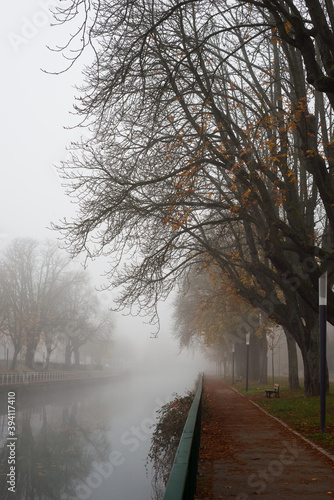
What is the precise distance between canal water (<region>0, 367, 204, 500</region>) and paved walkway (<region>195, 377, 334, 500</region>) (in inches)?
136

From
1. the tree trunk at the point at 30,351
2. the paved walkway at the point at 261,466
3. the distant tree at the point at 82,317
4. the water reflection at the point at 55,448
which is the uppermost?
the distant tree at the point at 82,317

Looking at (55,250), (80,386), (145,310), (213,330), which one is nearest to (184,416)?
(145,310)

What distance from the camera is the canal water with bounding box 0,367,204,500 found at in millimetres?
14102

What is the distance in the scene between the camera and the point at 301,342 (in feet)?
59.2

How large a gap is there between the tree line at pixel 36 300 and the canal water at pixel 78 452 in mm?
12158

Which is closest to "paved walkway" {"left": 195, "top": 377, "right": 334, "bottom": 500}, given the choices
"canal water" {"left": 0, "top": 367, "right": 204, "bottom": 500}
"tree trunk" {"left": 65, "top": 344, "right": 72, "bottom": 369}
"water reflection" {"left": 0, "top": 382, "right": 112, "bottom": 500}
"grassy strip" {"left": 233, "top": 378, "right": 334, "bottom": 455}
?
"grassy strip" {"left": 233, "top": 378, "right": 334, "bottom": 455}

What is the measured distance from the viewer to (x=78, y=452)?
19719mm

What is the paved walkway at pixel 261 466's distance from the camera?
6.11 m

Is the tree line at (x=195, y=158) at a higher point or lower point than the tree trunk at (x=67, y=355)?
higher

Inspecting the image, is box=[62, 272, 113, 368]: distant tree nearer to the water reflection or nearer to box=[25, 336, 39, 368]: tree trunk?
box=[25, 336, 39, 368]: tree trunk

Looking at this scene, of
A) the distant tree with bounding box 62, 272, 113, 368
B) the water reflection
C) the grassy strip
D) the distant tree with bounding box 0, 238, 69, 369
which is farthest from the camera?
the distant tree with bounding box 62, 272, 113, 368

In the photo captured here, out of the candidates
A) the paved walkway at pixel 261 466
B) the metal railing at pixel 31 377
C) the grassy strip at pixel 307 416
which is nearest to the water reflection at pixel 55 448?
the metal railing at pixel 31 377

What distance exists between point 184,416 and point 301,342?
6.50 metres

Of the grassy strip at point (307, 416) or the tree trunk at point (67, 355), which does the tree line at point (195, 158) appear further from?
the tree trunk at point (67, 355)
